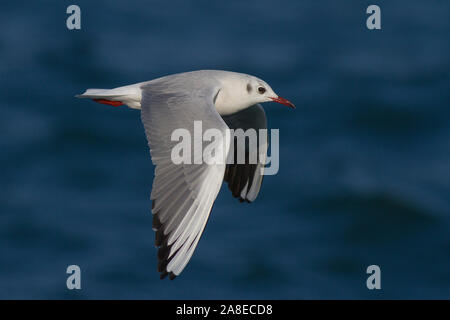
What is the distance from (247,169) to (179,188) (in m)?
1.55

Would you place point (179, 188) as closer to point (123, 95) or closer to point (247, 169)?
point (123, 95)

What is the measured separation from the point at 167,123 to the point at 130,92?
0.68 m

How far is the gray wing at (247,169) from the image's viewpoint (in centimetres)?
639

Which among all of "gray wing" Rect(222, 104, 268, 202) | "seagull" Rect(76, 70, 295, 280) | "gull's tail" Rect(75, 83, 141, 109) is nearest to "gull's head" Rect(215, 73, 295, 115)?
"seagull" Rect(76, 70, 295, 280)

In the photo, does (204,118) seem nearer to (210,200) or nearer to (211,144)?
(211,144)

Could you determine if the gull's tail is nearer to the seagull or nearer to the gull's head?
the seagull

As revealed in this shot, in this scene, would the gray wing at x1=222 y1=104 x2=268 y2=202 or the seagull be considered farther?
the gray wing at x1=222 y1=104 x2=268 y2=202

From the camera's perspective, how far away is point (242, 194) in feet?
21.0

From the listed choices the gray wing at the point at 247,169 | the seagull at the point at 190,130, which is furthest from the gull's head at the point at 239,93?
the gray wing at the point at 247,169

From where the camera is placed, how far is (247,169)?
641cm

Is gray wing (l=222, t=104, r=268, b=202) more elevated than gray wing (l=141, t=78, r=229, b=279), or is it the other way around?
gray wing (l=222, t=104, r=268, b=202)

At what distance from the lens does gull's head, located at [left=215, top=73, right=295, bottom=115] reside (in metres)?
5.84

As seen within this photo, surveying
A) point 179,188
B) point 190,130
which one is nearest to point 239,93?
point 190,130

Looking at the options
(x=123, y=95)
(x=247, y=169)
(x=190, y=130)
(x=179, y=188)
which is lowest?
(x=179, y=188)
